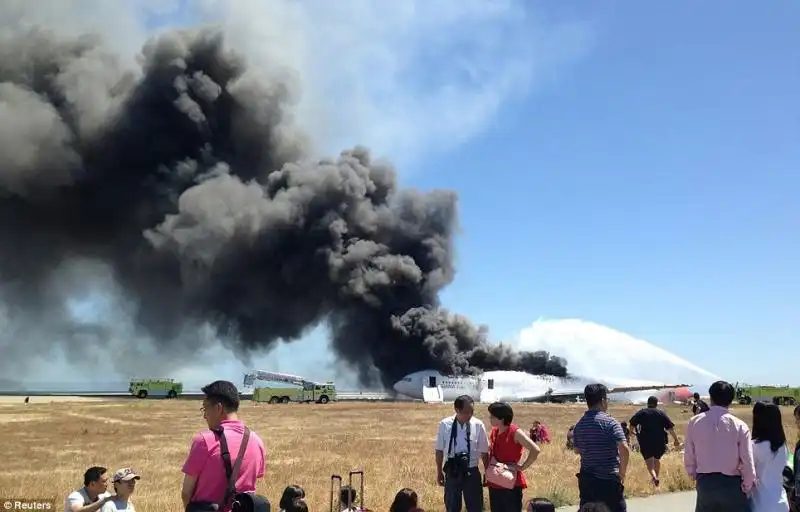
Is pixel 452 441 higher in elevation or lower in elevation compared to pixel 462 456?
higher

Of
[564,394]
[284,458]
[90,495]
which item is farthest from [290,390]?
[90,495]

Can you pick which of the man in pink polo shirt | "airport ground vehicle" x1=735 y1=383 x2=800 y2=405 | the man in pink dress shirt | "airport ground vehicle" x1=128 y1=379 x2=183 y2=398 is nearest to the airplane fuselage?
"airport ground vehicle" x1=735 y1=383 x2=800 y2=405

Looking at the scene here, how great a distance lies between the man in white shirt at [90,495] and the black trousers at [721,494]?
210 inches

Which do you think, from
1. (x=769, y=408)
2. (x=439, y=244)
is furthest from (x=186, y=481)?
(x=439, y=244)

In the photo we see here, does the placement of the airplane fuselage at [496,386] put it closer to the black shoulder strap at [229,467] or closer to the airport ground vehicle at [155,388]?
the airport ground vehicle at [155,388]

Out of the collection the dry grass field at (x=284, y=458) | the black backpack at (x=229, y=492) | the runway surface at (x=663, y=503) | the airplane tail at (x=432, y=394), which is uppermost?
the airplane tail at (x=432, y=394)

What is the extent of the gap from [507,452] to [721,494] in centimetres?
189

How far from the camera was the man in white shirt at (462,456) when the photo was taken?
650 cm

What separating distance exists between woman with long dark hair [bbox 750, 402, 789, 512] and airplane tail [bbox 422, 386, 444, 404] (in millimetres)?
49881

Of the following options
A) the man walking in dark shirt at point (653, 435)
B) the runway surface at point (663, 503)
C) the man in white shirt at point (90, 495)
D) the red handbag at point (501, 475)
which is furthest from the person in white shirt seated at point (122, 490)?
the man walking in dark shirt at point (653, 435)

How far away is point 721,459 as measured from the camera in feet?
18.2

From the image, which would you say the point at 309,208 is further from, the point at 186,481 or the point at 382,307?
the point at 186,481

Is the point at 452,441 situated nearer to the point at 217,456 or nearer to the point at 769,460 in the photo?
the point at 769,460

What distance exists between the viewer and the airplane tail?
5506 cm
